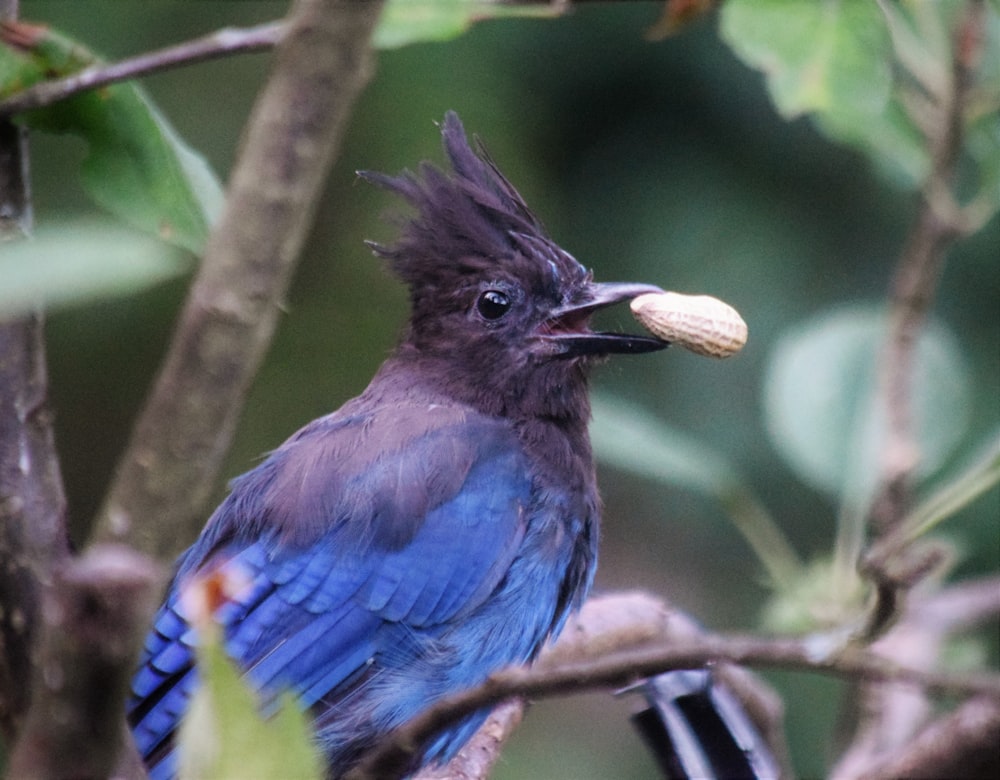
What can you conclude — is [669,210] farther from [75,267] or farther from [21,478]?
[75,267]

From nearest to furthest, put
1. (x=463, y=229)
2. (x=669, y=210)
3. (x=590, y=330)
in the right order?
(x=463, y=229) < (x=590, y=330) < (x=669, y=210)

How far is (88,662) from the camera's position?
80 centimetres

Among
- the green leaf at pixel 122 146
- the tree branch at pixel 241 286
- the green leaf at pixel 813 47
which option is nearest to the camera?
the tree branch at pixel 241 286

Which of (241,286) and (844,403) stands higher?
(844,403)

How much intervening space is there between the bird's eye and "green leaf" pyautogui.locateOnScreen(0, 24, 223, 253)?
1.18 metres

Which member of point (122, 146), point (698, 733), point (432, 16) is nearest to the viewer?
point (122, 146)

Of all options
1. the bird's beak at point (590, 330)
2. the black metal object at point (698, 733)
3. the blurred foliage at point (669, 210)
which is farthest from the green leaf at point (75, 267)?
the blurred foliage at point (669, 210)

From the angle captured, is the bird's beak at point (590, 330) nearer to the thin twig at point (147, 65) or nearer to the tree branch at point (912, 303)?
the tree branch at point (912, 303)

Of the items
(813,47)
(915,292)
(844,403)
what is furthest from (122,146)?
(844,403)

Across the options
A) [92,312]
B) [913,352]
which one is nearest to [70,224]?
[913,352]

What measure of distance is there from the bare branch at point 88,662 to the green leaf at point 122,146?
86 cm

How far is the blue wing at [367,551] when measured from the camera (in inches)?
102

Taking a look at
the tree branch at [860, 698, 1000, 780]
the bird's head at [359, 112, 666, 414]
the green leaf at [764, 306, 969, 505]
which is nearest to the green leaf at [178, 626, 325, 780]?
the tree branch at [860, 698, 1000, 780]

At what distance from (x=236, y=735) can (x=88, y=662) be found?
88 mm
